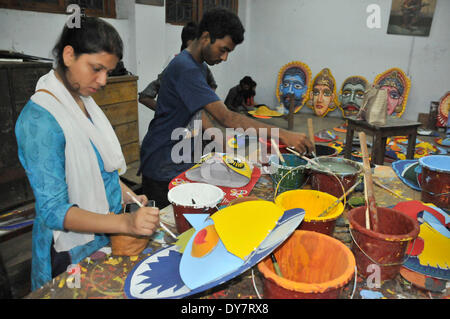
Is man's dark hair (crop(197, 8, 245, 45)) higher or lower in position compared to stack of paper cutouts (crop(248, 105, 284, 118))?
higher

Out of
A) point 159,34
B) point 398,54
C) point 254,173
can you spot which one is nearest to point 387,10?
point 398,54

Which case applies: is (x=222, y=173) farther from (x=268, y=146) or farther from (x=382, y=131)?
(x=382, y=131)

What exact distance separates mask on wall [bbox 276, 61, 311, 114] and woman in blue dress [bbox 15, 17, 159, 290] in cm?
602

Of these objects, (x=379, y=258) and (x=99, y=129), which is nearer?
(x=379, y=258)

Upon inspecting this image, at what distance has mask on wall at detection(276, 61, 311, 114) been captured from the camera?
23.3 feet

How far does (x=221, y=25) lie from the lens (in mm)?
1898

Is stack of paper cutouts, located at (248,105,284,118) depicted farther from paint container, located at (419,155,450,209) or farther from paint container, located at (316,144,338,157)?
paint container, located at (419,155,450,209)

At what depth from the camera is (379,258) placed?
3.36 ft

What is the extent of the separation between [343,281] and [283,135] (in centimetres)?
100

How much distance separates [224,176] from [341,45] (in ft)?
20.2

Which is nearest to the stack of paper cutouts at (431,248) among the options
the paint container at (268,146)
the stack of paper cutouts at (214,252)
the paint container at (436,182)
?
the paint container at (436,182)

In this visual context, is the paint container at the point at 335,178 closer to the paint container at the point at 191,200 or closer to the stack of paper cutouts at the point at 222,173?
the stack of paper cutouts at the point at 222,173

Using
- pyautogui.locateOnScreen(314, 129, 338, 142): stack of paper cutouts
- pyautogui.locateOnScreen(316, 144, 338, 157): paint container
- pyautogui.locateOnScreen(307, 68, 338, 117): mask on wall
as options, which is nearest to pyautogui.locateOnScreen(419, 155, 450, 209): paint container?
pyautogui.locateOnScreen(316, 144, 338, 157): paint container

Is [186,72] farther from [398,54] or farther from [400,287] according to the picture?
[398,54]
